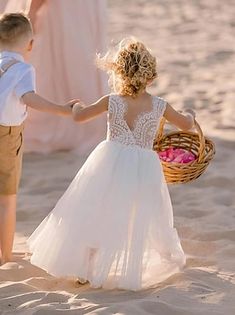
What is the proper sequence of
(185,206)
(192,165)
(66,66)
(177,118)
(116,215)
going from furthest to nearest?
(66,66)
(185,206)
(192,165)
(177,118)
(116,215)

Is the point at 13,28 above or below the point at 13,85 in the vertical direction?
above

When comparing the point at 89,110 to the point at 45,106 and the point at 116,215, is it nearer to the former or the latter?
the point at 45,106

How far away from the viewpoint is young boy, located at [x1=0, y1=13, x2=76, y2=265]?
4.84 meters

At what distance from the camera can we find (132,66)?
4.68 metres

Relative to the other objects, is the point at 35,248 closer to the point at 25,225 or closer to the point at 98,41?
the point at 25,225

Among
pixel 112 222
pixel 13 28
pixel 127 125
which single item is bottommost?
pixel 112 222

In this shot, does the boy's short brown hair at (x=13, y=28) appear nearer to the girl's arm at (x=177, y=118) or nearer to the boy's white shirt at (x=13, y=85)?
the boy's white shirt at (x=13, y=85)

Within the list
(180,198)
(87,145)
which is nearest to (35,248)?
(180,198)

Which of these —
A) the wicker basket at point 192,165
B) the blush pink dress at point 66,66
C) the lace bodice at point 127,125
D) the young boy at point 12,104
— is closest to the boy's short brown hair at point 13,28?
the young boy at point 12,104

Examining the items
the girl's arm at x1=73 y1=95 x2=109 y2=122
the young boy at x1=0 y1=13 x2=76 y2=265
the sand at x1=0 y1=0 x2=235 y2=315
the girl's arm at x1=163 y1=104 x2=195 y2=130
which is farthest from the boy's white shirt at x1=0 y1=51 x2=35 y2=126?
the sand at x1=0 y1=0 x2=235 y2=315

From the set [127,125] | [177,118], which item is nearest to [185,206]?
[177,118]

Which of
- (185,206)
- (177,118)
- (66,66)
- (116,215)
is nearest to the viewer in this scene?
(116,215)

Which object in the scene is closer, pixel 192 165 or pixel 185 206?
pixel 192 165

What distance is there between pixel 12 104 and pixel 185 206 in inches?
62.2
